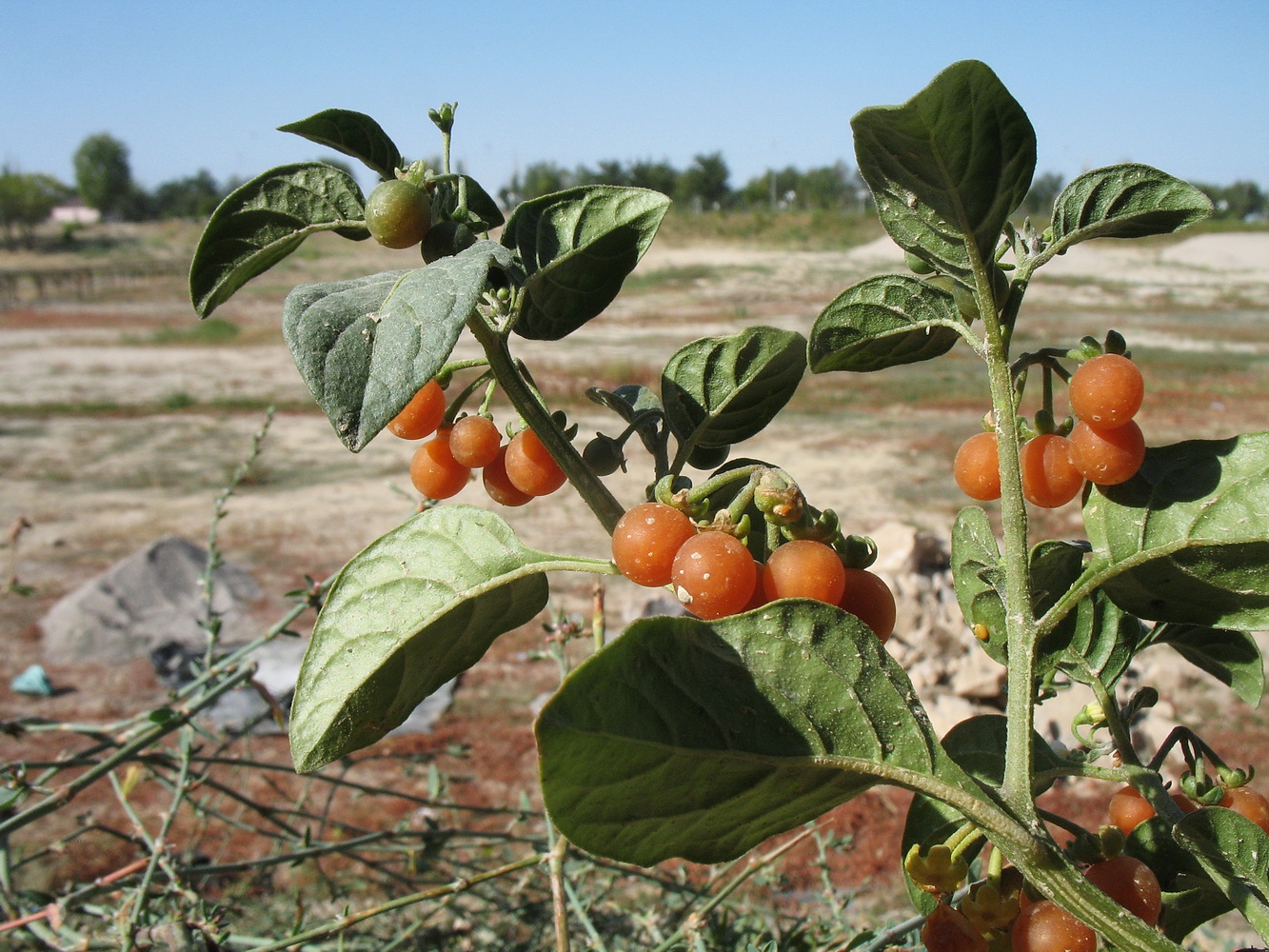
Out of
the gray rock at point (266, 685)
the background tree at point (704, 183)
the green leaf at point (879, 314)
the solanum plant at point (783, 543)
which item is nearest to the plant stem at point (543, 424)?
the solanum plant at point (783, 543)

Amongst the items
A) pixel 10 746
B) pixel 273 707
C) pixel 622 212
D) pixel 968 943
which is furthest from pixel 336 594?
pixel 10 746

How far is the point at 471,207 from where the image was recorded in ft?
3.26

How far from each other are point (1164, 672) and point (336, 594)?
626 centimetres

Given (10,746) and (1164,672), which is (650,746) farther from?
(1164,672)

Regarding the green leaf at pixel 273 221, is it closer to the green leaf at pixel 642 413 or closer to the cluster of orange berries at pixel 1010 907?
the green leaf at pixel 642 413

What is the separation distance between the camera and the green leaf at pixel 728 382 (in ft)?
3.22

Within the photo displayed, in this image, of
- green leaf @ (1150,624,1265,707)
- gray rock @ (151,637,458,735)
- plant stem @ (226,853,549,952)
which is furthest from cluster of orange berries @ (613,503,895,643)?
gray rock @ (151,637,458,735)

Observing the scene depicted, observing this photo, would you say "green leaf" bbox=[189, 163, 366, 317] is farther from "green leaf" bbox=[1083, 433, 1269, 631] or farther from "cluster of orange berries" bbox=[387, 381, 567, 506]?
"green leaf" bbox=[1083, 433, 1269, 631]

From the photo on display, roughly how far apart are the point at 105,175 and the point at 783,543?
7978 cm

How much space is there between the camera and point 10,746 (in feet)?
16.2

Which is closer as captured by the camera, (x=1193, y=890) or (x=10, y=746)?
(x=1193, y=890)

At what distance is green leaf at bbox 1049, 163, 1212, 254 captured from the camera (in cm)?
82

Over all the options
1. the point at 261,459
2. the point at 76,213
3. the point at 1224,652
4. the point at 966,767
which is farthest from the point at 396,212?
the point at 76,213

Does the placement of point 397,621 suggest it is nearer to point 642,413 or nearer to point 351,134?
point 642,413
